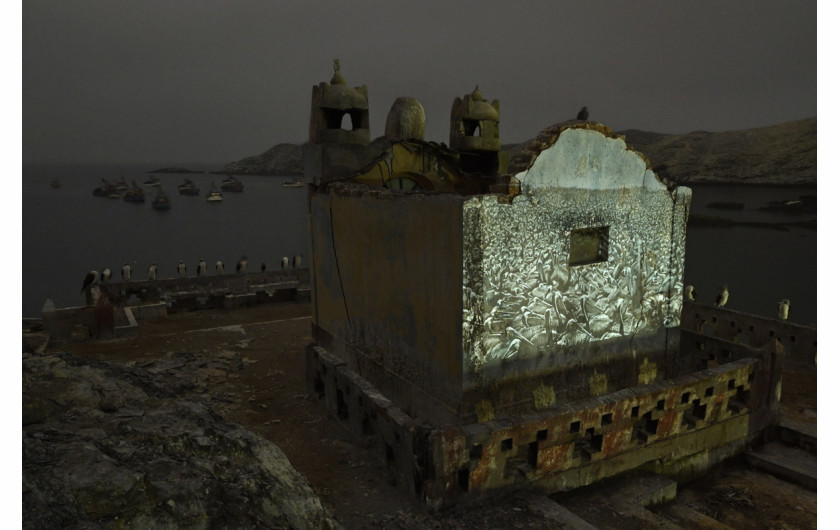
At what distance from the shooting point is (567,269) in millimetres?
8383

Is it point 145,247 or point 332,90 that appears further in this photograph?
point 145,247

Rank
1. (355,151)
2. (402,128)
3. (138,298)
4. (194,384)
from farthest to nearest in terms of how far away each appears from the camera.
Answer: (138,298)
(402,128)
(355,151)
(194,384)

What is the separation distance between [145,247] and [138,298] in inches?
1803

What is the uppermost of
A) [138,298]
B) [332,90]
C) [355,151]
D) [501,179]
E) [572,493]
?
[332,90]

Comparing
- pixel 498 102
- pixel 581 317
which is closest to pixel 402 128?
pixel 498 102

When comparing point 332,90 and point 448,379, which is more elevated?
point 332,90

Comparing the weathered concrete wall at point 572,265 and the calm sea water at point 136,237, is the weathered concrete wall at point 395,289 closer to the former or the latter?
the weathered concrete wall at point 572,265

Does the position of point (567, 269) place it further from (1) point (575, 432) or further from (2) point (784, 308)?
(2) point (784, 308)

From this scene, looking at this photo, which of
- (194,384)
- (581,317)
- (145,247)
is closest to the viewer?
(581,317)

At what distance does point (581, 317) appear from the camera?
859 cm

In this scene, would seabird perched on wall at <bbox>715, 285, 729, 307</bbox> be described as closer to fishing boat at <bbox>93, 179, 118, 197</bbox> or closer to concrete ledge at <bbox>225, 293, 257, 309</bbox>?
concrete ledge at <bbox>225, 293, 257, 309</bbox>

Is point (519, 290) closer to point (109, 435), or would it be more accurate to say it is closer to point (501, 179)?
point (501, 179)

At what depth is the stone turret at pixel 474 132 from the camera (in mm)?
15336

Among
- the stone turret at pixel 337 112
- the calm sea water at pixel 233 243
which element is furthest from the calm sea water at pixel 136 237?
the stone turret at pixel 337 112
